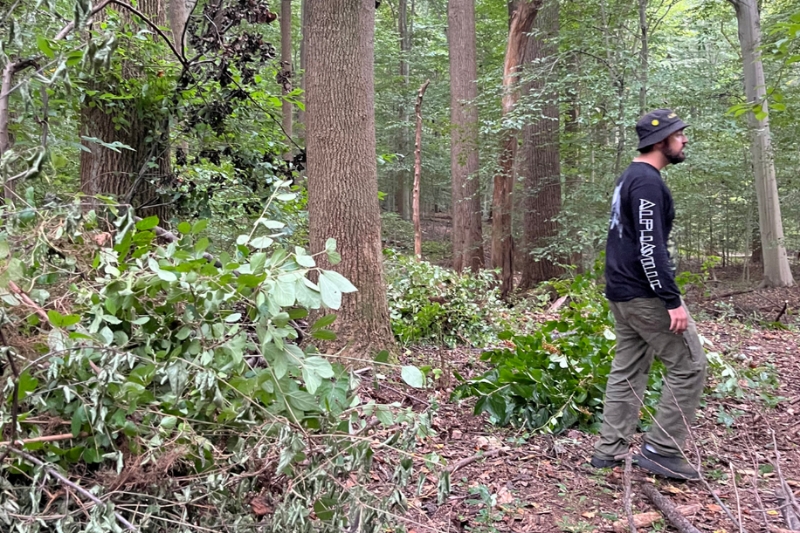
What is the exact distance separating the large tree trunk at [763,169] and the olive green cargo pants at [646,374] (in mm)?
8655

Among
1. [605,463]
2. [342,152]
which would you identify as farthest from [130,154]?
[605,463]

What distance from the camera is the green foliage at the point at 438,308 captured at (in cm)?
613

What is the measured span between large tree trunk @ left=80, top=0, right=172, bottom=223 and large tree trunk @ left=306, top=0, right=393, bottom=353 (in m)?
1.31

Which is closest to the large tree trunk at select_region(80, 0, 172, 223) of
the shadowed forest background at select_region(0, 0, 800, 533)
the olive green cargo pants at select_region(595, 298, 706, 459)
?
the shadowed forest background at select_region(0, 0, 800, 533)

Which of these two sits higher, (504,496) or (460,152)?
(460,152)

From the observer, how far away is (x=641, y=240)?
10.2 feet

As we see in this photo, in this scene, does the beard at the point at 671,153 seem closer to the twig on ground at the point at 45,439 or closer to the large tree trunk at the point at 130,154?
the twig on ground at the point at 45,439

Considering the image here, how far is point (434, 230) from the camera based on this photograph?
24453mm

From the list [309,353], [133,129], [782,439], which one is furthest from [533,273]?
[309,353]

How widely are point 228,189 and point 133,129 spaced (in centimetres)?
94

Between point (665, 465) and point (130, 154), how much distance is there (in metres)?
4.71

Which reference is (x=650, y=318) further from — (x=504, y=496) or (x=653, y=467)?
(x=504, y=496)

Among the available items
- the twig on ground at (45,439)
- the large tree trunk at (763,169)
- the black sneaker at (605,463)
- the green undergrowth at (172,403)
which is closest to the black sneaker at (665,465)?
the black sneaker at (605,463)

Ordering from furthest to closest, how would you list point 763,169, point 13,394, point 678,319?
point 763,169 < point 678,319 < point 13,394
